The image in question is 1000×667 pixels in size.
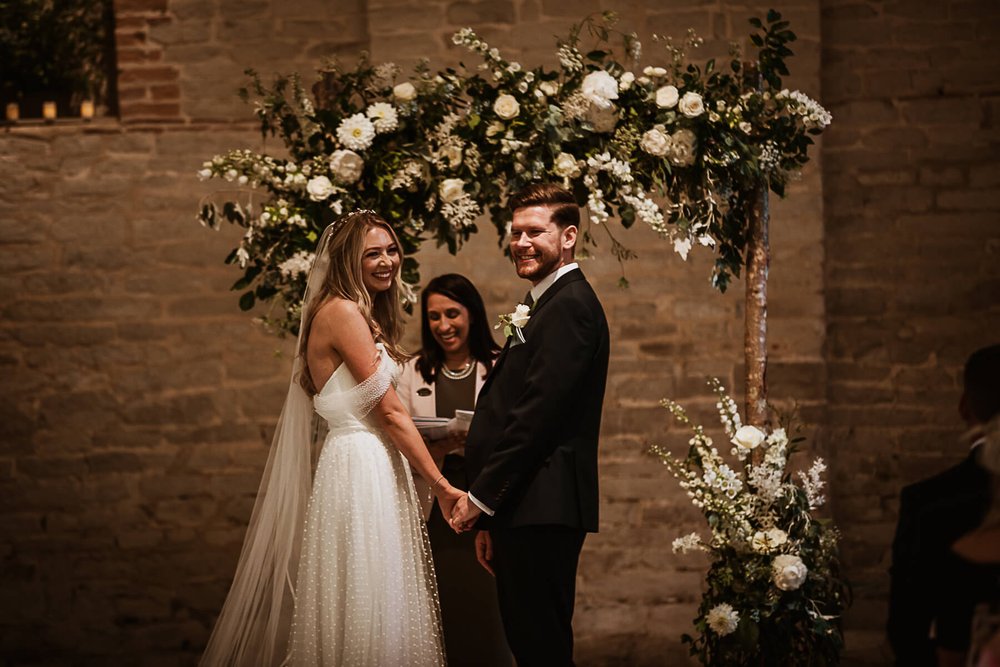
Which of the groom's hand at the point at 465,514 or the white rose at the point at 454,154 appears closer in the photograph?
the groom's hand at the point at 465,514

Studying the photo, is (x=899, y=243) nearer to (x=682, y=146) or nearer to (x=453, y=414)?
(x=682, y=146)

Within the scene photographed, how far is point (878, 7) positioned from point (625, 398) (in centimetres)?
250

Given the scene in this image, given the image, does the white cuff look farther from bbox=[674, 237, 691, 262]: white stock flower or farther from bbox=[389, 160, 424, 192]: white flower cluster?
bbox=[389, 160, 424, 192]: white flower cluster

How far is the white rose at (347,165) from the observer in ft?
13.3

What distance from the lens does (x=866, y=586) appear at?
19.1 ft

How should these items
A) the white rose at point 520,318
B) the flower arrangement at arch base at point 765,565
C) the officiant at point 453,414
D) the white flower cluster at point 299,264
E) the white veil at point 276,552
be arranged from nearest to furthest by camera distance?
the white rose at point 520,318 → the white veil at point 276,552 → the flower arrangement at arch base at point 765,565 → the white flower cluster at point 299,264 → the officiant at point 453,414

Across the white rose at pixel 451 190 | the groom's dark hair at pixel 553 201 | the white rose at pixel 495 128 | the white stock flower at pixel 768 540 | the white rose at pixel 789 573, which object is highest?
the white rose at pixel 495 128

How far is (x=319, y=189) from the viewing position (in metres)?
4.01

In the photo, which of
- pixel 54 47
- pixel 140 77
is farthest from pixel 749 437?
pixel 54 47

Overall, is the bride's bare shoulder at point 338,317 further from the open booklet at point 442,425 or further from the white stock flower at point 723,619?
the white stock flower at point 723,619

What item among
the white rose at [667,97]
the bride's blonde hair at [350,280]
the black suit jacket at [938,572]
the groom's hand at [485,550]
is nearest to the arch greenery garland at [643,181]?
the white rose at [667,97]

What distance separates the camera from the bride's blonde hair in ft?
11.9

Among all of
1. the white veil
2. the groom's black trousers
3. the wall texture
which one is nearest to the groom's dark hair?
the white veil

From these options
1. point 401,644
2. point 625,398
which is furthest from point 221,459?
point 401,644
